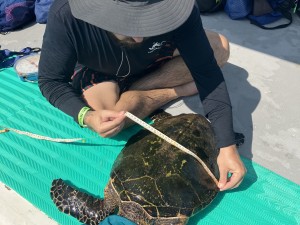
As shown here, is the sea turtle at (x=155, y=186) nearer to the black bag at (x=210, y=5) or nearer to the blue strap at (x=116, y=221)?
the blue strap at (x=116, y=221)

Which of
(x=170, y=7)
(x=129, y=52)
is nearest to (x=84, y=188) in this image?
(x=129, y=52)

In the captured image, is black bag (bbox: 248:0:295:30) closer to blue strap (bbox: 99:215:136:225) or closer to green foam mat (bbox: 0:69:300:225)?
green foam mat (bbox: 0:69:300:225)

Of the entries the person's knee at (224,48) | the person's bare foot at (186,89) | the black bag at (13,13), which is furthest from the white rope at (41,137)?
the black bag at (13,13)

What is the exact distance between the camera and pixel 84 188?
1.90 metres

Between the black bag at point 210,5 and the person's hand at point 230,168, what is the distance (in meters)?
Answer: 2.06

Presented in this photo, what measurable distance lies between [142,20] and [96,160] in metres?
1.08

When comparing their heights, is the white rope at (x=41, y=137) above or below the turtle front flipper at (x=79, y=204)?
above

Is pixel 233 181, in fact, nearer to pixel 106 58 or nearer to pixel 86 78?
pixel 106 58

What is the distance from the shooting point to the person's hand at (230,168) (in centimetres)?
174

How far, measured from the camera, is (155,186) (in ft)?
5.37

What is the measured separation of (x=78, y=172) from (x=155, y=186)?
56 cm

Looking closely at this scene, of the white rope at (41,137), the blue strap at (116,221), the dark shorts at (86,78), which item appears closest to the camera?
the blue strap at (116,221)

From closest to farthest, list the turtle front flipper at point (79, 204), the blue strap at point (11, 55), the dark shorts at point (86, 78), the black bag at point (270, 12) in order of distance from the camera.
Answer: the turtle front flipper at point (79, 204) < the dark shorts at point (86, 78) < the blue strap at point (11, 55) < the black bag at point (270, 12)

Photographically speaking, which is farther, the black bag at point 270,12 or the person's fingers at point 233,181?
the black bag at point 270,12
